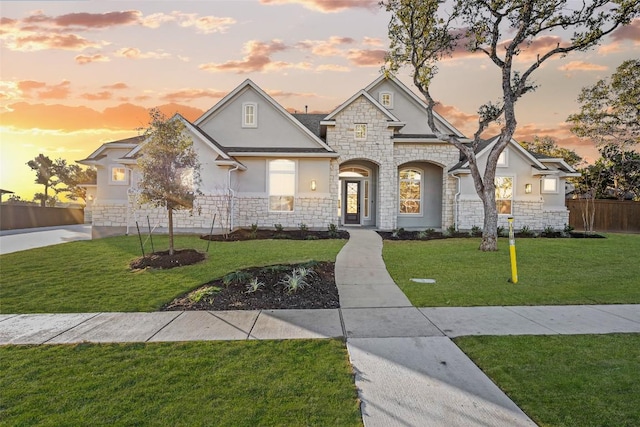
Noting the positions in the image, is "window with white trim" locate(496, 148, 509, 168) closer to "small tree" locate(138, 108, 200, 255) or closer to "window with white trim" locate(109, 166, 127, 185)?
"small tree" locate(138, 108, 200, 255)

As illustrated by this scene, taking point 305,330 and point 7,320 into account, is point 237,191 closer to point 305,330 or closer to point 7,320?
point 7,320

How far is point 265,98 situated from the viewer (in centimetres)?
1778

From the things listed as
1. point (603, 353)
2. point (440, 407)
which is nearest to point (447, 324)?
point (603, 353)

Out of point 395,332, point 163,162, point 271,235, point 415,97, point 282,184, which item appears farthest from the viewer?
point 415,97

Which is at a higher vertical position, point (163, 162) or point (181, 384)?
point (163, 162)

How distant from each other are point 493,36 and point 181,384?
44.4ft

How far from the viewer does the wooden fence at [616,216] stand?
76.2 feet

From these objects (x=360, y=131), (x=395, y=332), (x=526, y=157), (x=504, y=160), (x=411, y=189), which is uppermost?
(x=360, y=131)

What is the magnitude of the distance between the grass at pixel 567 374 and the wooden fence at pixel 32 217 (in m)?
29.4

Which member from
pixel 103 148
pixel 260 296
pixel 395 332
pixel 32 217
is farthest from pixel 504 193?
pixel 32 217

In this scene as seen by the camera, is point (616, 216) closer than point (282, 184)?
No

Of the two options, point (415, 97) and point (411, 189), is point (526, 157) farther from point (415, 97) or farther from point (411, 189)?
point (415, 97)

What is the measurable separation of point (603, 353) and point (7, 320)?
8.01 meters

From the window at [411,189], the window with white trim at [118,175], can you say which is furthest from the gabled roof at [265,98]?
the window at [411,189]
